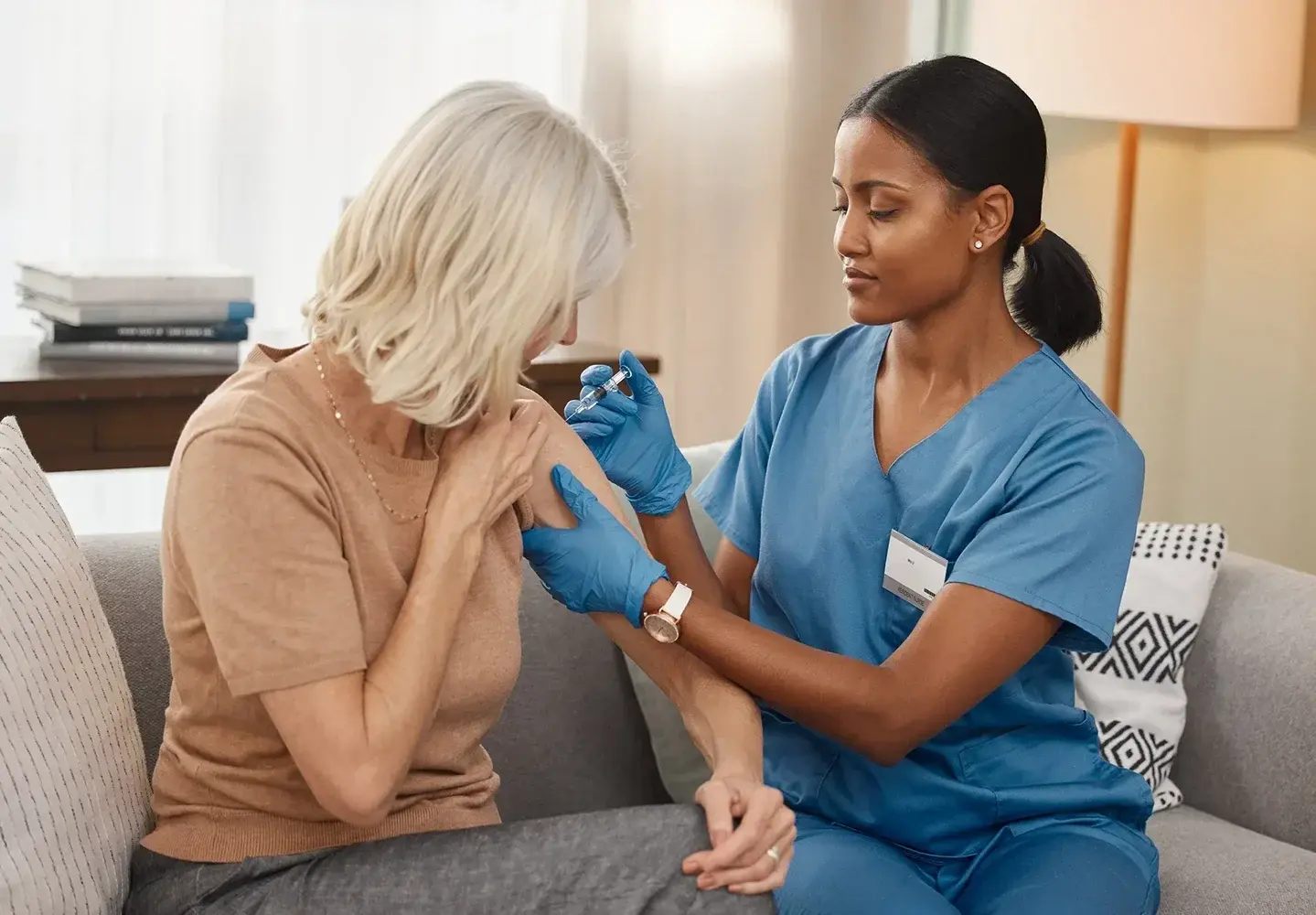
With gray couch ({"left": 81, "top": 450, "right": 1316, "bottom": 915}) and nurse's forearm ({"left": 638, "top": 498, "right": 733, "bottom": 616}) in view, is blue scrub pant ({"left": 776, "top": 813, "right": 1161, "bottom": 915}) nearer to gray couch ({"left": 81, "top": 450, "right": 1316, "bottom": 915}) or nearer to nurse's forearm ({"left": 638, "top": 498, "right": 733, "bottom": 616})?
gray couch ({"left": 81, "top": 450, "right": 1316, "bottom": 915})

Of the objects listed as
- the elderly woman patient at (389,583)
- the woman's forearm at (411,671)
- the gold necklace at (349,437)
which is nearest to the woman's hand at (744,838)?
the elderly woman patient at (389,583)

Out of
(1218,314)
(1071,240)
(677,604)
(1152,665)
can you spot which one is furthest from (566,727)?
(1071,240)

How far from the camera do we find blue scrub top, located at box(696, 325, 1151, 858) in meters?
1.49

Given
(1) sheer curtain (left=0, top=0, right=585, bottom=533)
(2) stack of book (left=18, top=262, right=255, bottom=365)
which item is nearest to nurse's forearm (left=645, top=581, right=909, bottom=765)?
(2) stack of book (left=18, top=262, right=255, bottom=365)

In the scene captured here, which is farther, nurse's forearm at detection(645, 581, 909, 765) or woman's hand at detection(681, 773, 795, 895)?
nurse's forearm at detection(645, 581, 909, 765)

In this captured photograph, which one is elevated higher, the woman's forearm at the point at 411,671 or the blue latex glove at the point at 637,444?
the blue latex glove at the point at 637,444

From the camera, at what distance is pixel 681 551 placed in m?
1.68

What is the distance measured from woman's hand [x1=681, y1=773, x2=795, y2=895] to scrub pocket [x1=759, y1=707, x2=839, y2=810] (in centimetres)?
28

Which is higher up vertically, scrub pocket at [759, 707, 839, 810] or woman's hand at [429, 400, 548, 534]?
woman's hand at [429, 400, 548, 534]

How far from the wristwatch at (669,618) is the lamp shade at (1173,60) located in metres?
1.28

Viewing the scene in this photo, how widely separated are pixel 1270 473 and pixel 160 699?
6.67ft

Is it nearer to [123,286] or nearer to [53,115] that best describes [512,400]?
[123,286]

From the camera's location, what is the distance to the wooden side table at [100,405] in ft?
6.64

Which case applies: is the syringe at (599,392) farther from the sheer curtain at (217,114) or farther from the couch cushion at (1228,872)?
the sheer curtain at (217,114)
